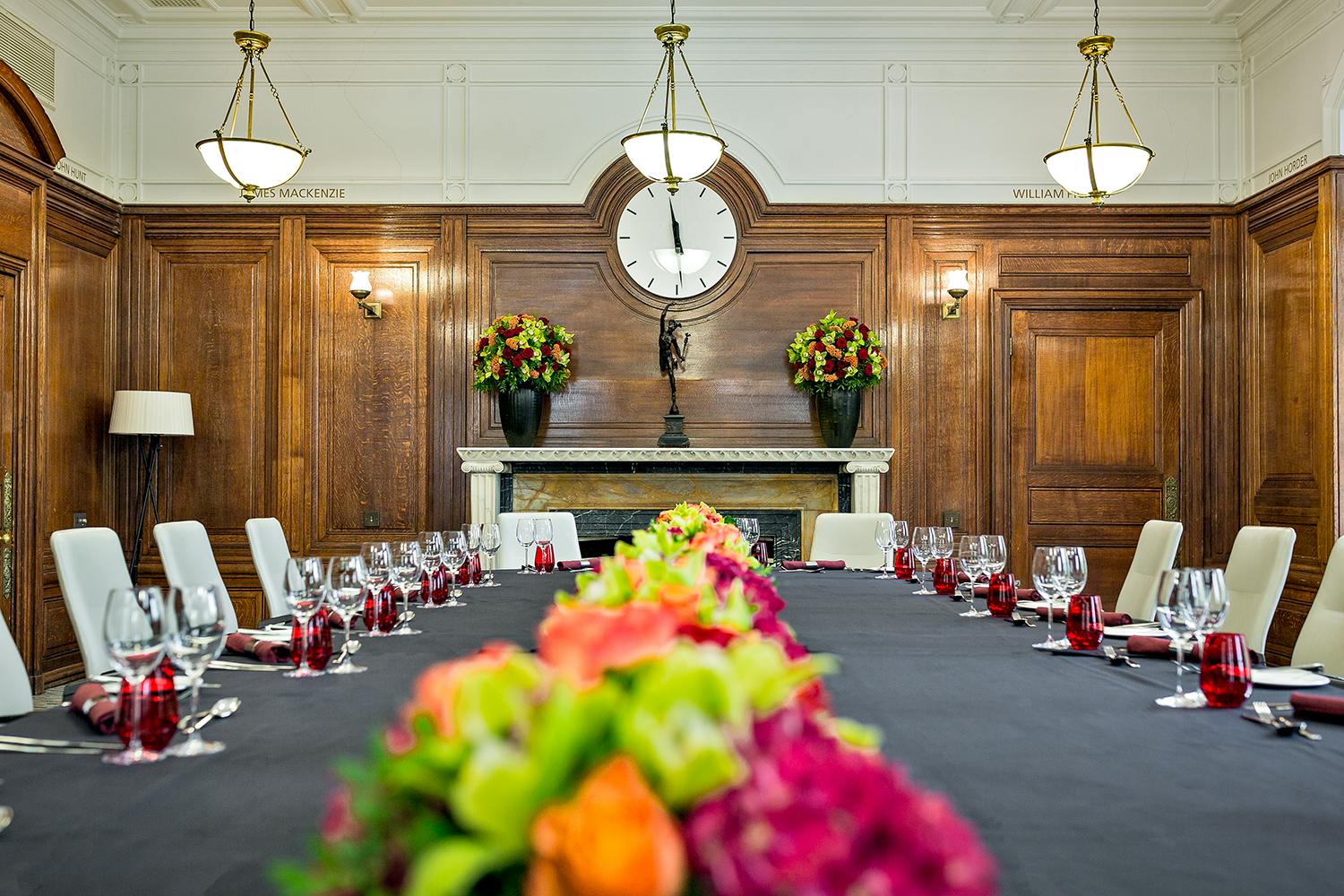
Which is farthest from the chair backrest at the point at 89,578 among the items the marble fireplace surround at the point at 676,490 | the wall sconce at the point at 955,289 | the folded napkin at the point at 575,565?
the wall sconce at the point at 955,289

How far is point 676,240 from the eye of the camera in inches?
250

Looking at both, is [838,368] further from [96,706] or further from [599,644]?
[599,644]

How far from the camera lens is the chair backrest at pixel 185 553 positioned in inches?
132

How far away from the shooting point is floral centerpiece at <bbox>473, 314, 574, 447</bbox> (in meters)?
5.93

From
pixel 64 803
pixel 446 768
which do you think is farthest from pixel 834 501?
pixel 446 768

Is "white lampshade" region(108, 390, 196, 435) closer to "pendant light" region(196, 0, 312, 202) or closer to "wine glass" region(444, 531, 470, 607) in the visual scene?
"pendant light" region(196, 0, 312, 202)

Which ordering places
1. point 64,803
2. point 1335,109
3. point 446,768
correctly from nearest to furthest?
point 446,768
point 64,803
point 1335,109

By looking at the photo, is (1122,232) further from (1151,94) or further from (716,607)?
(716,607)

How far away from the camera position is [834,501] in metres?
6.25

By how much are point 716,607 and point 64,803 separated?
0.87 metres

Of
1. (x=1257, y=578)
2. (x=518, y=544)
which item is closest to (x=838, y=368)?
(x=518, y=544)

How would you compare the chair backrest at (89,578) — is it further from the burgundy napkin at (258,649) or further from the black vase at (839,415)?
the black vase at (839,415)

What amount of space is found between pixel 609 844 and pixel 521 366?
559 cm

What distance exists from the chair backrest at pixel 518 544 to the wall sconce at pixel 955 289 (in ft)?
8.51
